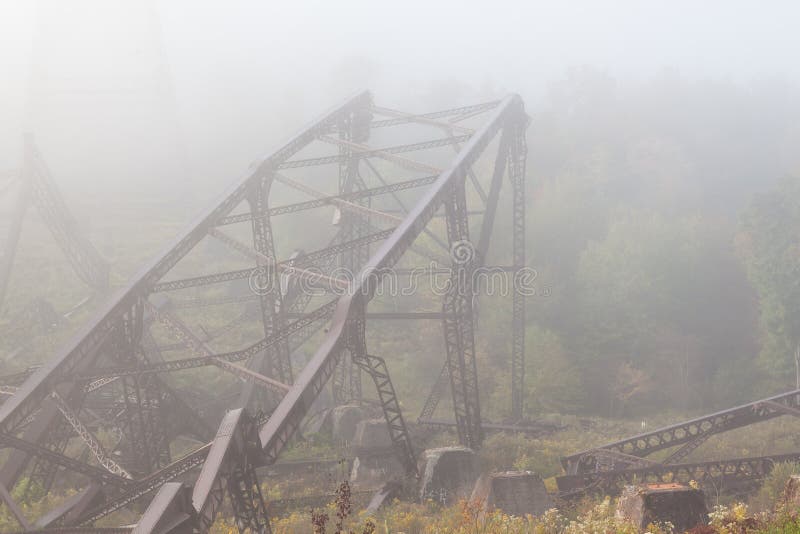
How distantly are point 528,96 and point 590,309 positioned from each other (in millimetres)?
38567

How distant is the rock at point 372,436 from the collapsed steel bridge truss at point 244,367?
86cm

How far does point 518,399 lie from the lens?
20.5m

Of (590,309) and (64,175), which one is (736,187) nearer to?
(590,309)

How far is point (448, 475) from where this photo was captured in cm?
1223

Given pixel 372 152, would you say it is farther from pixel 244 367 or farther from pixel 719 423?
pixel 719 423

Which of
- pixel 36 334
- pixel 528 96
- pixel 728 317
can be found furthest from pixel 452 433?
pixel 528 96

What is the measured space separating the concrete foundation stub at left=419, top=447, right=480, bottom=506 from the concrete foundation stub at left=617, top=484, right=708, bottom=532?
414cm

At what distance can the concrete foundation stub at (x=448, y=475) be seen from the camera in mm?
11823

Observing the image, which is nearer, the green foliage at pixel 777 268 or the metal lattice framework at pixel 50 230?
the metal lattice framework at pixel 50 230

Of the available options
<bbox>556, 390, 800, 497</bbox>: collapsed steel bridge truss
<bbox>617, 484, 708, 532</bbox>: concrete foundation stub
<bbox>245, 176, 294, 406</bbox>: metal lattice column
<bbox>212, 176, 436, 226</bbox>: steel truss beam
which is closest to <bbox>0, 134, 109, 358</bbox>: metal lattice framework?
<bbox>245, 176, 294, 406</bbox>: metal lattice column

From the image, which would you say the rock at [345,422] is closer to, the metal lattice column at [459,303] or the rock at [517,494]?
the metal lattice column at [459,303]

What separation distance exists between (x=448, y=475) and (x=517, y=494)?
2137 millimetres

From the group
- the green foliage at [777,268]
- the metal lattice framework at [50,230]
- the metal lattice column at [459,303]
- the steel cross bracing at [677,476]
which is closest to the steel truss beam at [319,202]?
the metal lattice column at [459,303]

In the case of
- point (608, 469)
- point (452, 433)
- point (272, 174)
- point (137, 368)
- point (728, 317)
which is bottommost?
point (728, 317)
